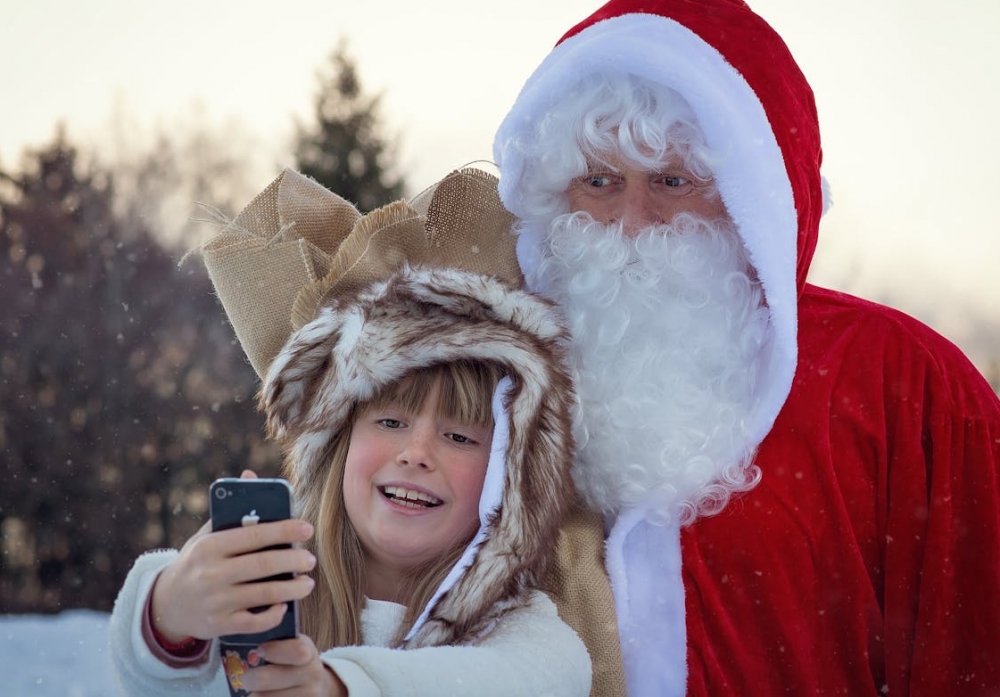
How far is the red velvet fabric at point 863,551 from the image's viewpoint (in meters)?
2.69

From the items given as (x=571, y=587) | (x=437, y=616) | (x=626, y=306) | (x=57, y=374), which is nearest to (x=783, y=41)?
(x=626, y=306)

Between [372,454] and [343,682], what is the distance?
29.3 inches

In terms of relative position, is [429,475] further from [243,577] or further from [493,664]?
[243,577]

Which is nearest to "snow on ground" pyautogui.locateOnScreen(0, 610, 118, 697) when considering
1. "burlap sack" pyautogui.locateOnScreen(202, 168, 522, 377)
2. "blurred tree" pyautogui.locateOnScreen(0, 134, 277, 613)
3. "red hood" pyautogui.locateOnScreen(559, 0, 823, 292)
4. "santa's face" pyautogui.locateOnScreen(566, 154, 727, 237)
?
"burlap sack" pyautogui.locateOnScreen(202, 168, 522, 377)

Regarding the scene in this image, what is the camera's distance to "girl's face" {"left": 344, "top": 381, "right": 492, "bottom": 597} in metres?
Result: 2.58

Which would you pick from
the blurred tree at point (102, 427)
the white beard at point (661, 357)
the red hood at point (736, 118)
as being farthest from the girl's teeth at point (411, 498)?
the blurred tree at point (102, 427)

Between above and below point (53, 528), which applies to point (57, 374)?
above

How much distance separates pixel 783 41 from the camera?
3.17 m

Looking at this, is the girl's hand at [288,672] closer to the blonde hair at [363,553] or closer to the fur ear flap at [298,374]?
the blonde hair at [363,553]

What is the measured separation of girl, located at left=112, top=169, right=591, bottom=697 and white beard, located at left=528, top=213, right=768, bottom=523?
0.69 feet

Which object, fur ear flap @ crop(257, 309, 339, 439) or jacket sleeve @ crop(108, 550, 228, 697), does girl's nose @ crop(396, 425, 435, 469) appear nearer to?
fur ear flap @ crop(257, 309, 339, 439)

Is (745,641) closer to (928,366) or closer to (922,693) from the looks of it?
(922,693)

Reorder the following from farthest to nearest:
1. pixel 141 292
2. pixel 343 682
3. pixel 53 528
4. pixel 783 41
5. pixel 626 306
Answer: pixel 141 292 → pixel 53 528 → pixel 783 41 → pixel 626 306 → pixel 343 682

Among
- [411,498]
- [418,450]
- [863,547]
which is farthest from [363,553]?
[863,547]
